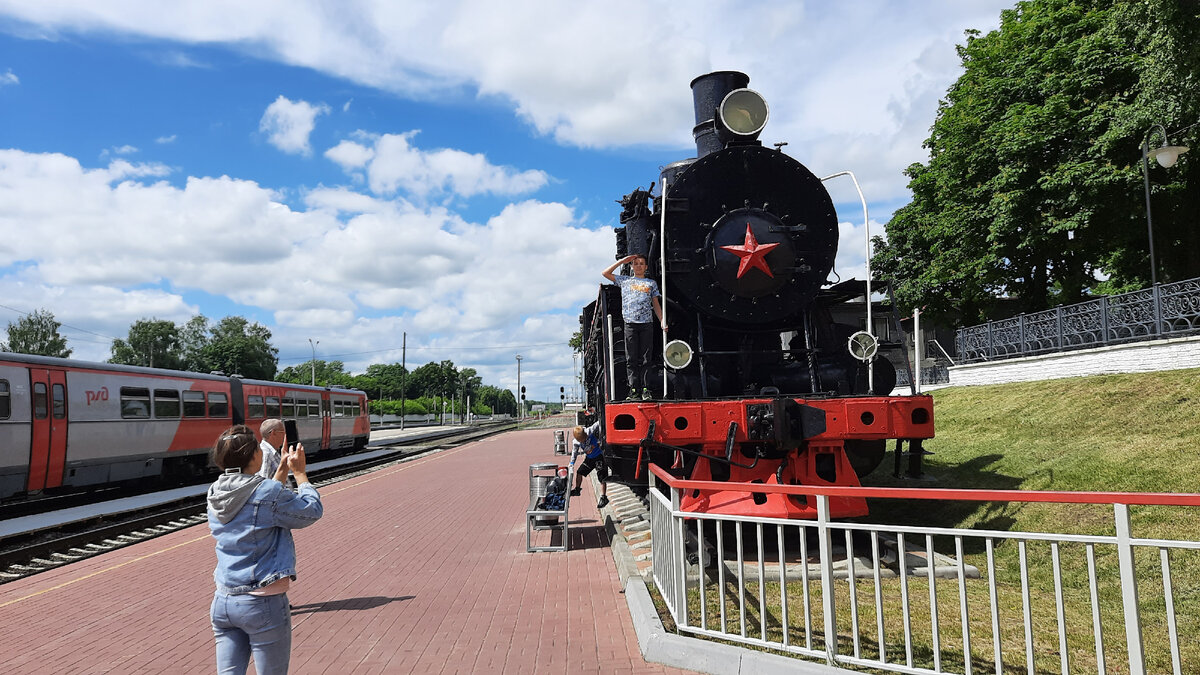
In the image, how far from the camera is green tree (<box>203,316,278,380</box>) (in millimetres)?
77562

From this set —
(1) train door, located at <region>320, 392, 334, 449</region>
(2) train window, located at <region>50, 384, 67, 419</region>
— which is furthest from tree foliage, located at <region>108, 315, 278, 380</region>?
(2) train window, located at <region>50, 384, 67, 419</region>

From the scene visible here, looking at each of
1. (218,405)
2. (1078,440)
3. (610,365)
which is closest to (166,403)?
(218,405)

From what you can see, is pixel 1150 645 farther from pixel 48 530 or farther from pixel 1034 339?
pixel 1034 339

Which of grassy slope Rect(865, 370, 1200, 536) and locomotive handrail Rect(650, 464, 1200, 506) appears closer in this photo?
locomotive handrail Rect(650, 464, 1200, 506)

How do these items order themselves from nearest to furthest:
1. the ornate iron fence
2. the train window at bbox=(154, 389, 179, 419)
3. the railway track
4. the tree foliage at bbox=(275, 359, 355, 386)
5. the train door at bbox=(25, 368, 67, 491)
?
the railway track < the train door at bbox=(25, 368, 67, 491) < the ornate iron fence < the train window at bbox=(154, 389, 179, 419) < the tree foliage at bbox=(275, 359, 355, 386)

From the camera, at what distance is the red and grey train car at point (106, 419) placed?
11.6 metres

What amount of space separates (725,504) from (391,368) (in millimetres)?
119036

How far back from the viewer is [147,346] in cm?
7869

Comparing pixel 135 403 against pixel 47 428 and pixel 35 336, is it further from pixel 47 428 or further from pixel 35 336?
pixel 35 336

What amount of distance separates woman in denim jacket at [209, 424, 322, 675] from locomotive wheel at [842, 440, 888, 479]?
16.4ft

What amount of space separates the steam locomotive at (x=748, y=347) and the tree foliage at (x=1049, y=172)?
1049 cm

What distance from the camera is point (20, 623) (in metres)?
5.86

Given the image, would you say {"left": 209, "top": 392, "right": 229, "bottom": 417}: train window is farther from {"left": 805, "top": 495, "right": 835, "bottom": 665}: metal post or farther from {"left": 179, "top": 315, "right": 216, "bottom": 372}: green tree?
{"left": 179, "top": 315, "right": 216, "bottom": 372}: green tree

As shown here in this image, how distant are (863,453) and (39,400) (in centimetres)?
1262
